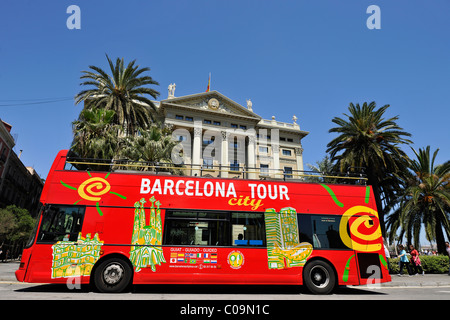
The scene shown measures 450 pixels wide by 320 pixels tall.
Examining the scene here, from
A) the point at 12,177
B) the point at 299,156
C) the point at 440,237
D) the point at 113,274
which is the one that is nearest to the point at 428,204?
the point at 440,237

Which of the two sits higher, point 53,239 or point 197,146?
point 197,146

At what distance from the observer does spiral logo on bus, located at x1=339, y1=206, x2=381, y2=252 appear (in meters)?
9.23

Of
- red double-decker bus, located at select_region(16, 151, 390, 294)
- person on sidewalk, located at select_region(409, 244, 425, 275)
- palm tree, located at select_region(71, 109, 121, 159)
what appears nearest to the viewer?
red double-decker bus, located at select_region(16, 151, 390, 294)

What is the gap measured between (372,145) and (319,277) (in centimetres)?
1666

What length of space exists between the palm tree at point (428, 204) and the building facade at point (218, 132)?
920 inches

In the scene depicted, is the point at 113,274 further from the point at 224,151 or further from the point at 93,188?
the point at 224,151

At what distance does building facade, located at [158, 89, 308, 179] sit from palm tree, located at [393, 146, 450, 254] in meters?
23.4

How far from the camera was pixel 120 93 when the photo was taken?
25.0m

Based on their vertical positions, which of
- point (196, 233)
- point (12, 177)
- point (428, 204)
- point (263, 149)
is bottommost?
point (196, 233)

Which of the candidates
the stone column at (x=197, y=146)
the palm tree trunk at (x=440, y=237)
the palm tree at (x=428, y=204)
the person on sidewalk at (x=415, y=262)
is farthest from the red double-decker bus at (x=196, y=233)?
the stone column at (x=197, y=146)

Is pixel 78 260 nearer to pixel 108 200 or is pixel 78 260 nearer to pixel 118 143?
pixel 108 200

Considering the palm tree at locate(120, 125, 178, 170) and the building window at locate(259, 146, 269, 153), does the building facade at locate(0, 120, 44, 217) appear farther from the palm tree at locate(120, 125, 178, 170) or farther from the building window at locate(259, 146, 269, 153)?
the building window at locate(259, 146, 269, 153)

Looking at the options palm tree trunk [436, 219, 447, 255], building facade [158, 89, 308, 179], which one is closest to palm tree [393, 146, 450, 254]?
palm tree trunk [436, 219, 447, 255]
